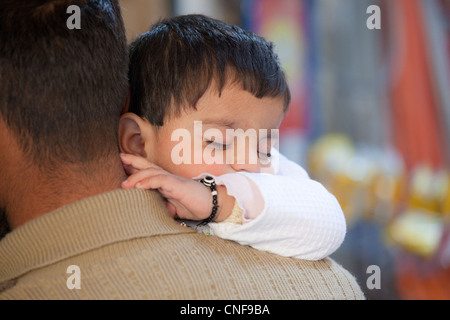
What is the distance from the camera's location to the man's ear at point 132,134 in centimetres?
139

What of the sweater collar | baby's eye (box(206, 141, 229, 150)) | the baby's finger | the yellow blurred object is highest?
baby's eye (box(206, 141, 229, 150))

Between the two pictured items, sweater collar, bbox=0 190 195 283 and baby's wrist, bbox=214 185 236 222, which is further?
baby's wrist, bbox=214 185 236 222

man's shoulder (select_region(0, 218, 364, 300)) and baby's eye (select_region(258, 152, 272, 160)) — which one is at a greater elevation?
baby's eye (select_region(258, 152, 272, 160))

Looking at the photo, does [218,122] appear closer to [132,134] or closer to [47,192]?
[132,134]

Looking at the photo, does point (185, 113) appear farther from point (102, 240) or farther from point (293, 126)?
point (293, 126)

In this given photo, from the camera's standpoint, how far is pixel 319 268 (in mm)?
1249

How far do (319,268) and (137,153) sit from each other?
0.52 meters

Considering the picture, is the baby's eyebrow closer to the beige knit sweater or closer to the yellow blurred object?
the beige knit sweater

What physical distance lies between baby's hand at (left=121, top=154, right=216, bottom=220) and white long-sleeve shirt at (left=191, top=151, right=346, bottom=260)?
44 millimetres

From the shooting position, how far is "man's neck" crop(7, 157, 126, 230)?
1.07 meters

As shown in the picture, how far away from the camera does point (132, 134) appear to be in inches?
55.6

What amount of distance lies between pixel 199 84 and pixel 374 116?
304 cm

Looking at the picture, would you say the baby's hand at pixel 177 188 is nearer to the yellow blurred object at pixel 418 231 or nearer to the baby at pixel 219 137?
the baby at pixel 219 137

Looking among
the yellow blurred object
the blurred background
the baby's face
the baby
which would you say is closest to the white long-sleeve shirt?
the baby
